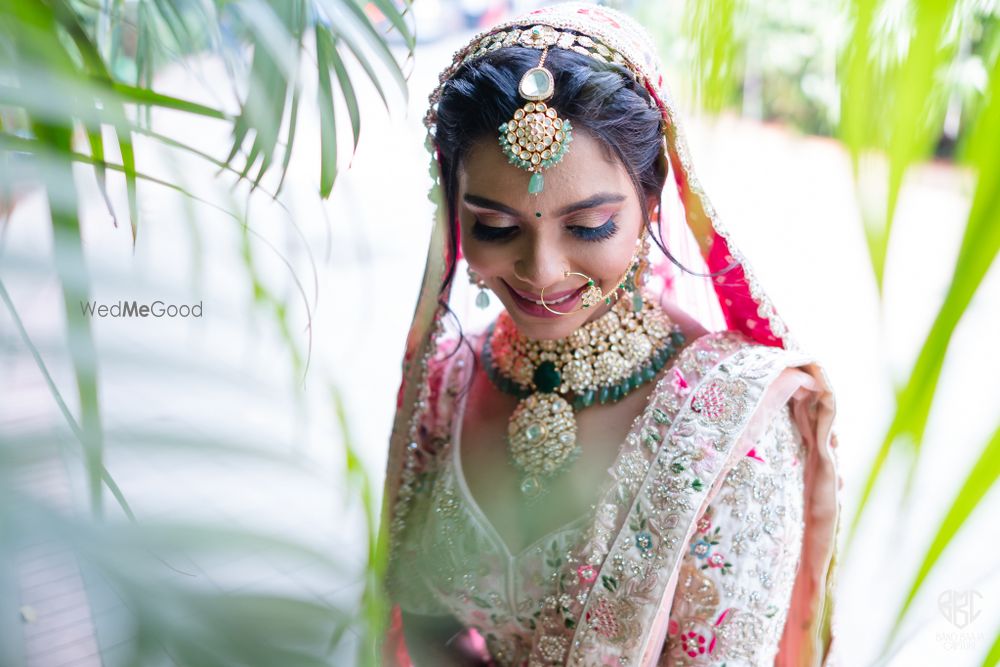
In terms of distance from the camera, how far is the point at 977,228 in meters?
0.47

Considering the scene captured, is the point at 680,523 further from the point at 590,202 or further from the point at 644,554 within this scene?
the point at 590,202

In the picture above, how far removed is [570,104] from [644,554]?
485 mm

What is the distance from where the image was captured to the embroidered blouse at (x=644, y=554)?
2.73ft

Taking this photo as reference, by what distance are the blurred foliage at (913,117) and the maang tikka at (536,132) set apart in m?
0.15

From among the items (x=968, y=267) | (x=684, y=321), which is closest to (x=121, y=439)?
(x=968, y=267)

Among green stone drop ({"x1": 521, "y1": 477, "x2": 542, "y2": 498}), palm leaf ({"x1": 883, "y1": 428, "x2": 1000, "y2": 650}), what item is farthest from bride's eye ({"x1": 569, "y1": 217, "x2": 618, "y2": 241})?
palm leaf ({"x1": 883, "y1": 428, "x2": 1000, "y2": 650})

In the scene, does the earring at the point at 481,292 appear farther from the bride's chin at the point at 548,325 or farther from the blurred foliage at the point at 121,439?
the blurred foliage at the point at 121,439

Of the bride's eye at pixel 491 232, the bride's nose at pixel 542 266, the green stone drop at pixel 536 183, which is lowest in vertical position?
the bride's nose at pixel 542 266

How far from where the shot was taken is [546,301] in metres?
0.87

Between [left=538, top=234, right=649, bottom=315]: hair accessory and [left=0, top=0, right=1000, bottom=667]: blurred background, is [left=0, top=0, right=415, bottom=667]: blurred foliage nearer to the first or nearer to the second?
[left=0, top=0, right=1000, bottom=667]: blurred background

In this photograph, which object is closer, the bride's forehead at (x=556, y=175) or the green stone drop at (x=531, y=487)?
the bride's forehead at (x=556, y=175)

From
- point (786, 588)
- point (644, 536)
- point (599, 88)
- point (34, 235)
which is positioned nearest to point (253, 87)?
point (34, 235)

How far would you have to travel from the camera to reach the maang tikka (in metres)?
0.80

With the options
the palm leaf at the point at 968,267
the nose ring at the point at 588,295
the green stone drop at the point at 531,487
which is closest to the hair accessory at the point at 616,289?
the nose ring at the point at 588,295
